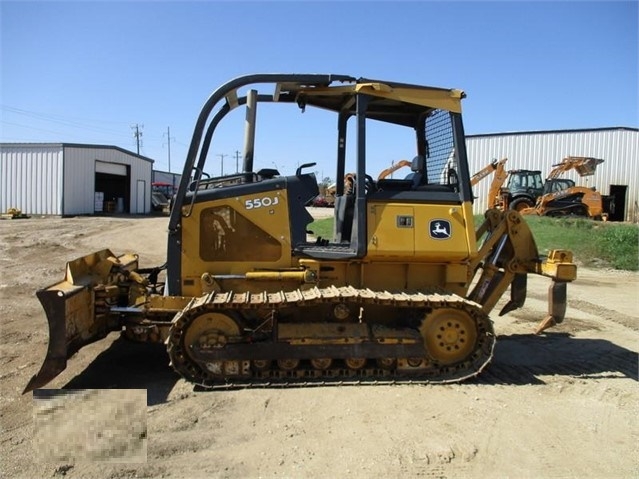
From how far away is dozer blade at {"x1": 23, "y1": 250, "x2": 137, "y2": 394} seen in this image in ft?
15.9

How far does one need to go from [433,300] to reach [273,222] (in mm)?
1859

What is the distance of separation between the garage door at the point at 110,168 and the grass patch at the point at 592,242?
20498 mm

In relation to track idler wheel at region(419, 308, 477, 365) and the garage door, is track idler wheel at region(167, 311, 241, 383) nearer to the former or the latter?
track idler wheel at region(419, 308, 477, 365)

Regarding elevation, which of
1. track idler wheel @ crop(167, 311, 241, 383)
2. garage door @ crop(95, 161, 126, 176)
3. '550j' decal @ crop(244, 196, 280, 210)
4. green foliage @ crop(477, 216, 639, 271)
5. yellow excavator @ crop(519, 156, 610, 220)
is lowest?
track idler wheel @ crop(167, 311, 241, 383)

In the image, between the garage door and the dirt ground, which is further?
the garage door

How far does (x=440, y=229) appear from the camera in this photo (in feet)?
18.7

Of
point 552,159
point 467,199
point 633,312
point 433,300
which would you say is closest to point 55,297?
point 433,300

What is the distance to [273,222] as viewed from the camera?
5.73m

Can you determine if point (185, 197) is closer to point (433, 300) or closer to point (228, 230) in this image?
point (228, 230)

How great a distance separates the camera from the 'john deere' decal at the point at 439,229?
224 inches

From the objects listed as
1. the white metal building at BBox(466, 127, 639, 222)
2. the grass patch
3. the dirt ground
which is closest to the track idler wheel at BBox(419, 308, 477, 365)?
the dirt ground

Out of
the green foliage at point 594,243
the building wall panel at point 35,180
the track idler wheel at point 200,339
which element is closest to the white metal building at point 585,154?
the green foliage at point 594,243

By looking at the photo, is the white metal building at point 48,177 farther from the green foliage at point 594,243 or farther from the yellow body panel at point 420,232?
the yellow body panel at point 420,232

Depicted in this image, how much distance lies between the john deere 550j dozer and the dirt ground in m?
0.36
